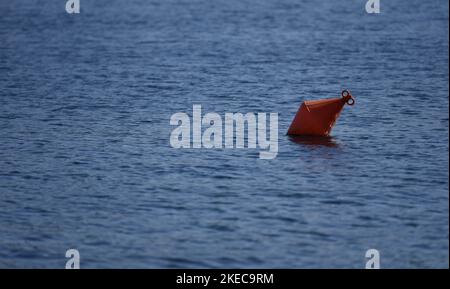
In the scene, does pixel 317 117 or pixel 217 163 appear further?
pixel 317 117

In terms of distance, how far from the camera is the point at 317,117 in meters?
24.6

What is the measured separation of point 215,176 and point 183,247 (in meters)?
5.15

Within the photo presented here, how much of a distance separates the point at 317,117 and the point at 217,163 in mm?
3398

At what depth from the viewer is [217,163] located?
2283 centimetres

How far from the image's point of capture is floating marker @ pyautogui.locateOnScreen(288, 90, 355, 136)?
24.2m

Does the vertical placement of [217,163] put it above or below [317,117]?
below

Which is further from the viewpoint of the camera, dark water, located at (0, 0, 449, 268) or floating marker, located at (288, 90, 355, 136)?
floating marker, located at (288, 90, 355, 136)

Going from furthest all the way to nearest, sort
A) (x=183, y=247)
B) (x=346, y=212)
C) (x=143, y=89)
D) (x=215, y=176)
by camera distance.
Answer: (x=143, y=89) < (x=215, y=176) < (x=346, y=212) < (x=183, y=247)

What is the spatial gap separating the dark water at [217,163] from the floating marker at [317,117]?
0.60 meters

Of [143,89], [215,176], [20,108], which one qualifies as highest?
[143,89]

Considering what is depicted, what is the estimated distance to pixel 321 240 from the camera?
1695cm

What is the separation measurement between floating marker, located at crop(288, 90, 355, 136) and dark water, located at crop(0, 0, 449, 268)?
603 mm
